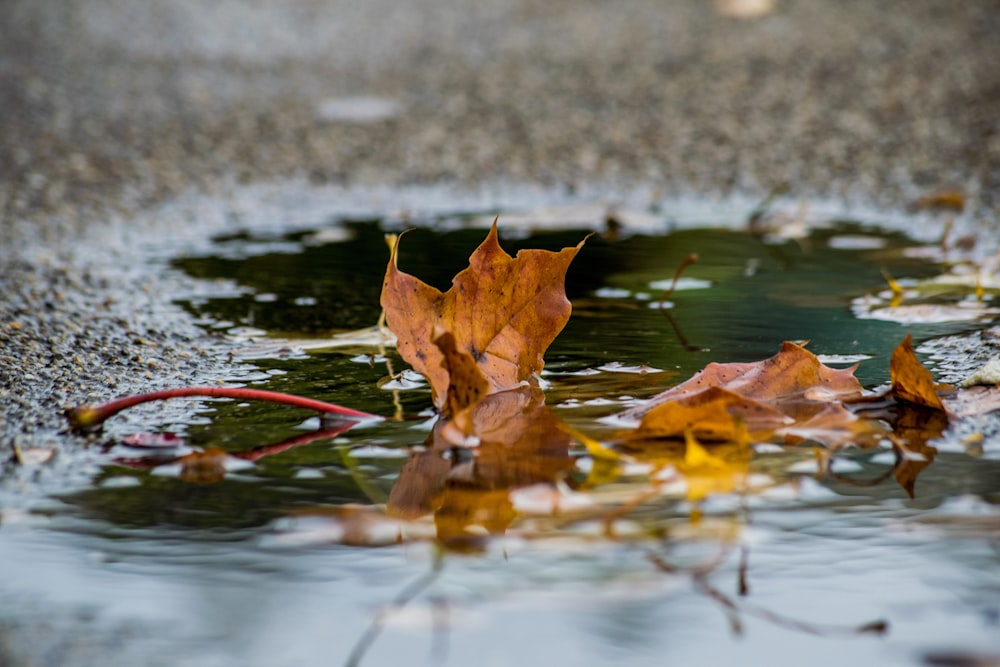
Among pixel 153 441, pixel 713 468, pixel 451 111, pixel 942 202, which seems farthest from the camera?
pixel 451 111

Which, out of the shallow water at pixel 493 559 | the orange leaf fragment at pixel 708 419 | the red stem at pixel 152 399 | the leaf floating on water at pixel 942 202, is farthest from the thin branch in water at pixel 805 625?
the leaf floating on water at pixel 942 202

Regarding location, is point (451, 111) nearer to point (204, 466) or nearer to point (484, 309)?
point (484, 309)

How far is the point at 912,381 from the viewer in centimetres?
118

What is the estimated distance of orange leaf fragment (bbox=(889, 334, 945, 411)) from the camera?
1.17 m

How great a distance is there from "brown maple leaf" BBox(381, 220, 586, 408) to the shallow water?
9 centimetres

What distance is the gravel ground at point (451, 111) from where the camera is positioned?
8.95 feet

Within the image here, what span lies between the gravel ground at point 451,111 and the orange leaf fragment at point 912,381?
1.01m

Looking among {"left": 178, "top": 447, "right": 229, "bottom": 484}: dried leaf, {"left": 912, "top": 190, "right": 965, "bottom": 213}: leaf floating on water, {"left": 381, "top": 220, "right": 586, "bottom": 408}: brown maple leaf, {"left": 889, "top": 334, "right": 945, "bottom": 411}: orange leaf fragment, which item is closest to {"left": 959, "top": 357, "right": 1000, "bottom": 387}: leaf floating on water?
{"left": 889, "top": 334, "right": 945, "bottom": 411}: orange leaf fragment

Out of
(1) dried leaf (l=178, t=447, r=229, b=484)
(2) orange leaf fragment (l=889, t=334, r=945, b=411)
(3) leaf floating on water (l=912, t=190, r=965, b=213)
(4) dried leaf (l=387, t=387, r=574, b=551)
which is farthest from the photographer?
(3) leaf floating on water (l=912, t=190, r=965, b=213)

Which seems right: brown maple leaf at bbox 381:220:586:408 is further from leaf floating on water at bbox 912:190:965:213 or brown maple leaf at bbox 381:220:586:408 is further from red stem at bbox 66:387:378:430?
leaf floating on water at bbox 912:190:965:213

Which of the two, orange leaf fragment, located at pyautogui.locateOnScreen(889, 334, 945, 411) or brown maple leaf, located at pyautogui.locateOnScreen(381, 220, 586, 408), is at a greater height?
brown maple leaf, located at pyautogui.locateOnScreen(381, 220, 586, 408)

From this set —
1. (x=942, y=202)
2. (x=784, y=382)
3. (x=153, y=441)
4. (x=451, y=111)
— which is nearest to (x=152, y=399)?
(x=153, y=441)

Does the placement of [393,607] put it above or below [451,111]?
below

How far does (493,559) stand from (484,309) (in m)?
0.38
